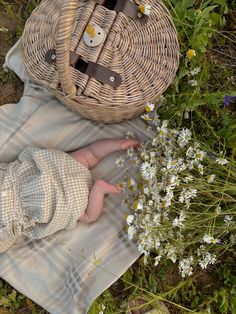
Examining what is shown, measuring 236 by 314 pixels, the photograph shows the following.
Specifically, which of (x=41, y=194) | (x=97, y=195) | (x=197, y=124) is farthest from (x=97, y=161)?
(x=197, y=124)

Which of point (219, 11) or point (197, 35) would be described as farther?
point (219, 11)

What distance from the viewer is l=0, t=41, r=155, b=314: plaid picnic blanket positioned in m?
1.78

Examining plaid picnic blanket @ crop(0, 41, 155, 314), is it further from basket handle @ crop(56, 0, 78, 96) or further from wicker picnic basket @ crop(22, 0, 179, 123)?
basket handle @ crop(56, 0, 78, 96)

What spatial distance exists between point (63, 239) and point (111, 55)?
0.78 meters

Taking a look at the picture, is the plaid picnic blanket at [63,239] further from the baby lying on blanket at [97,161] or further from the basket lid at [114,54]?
the basket lid at [114,54]

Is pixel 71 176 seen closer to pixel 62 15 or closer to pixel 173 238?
pixel 173 238

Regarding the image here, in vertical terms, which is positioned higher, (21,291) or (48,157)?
(48,157)

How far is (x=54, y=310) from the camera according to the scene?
71.7 inches

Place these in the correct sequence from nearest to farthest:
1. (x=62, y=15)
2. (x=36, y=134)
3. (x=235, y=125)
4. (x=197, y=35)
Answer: (x=62, y=15) < (x=235, y=125) < (x=197, y=35) < (x=36, y=134)

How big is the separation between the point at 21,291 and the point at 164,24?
4.08 ft

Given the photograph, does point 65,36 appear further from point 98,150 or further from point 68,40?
point 98,150

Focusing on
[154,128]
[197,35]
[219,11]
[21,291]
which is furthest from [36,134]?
[219,11]

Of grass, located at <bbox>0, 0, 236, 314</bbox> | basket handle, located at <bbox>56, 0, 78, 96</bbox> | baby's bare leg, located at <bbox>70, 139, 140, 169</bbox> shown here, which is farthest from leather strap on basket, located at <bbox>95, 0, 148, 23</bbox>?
baby's bare leg, located at <bbox>70, 139, 140, 169</bbox>

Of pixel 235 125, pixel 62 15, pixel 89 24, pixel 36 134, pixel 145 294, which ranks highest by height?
pixel 62 15
